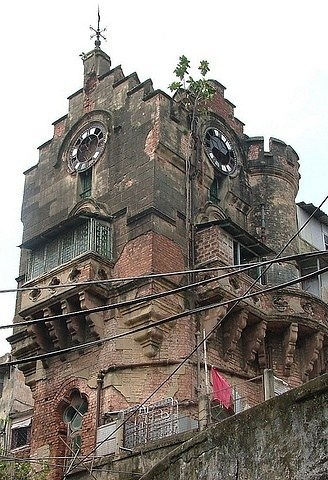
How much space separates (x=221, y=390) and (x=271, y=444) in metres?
11.9

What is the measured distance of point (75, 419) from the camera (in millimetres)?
21156

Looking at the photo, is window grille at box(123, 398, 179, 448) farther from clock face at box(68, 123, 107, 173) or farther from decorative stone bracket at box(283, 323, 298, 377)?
clock face at box(68, 123, 107, 173)

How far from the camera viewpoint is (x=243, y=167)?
2636 cm

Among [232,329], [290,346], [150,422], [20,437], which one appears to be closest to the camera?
[150,422]

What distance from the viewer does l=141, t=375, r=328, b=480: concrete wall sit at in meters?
6.99

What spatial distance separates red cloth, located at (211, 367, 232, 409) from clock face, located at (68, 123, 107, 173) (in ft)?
25.6

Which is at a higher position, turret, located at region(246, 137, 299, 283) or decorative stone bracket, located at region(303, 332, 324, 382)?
turret, located at region(246, 137, 299, 283)

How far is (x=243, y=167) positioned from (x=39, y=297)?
808 centimetres

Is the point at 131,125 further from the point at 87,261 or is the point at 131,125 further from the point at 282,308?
the point at 282,308

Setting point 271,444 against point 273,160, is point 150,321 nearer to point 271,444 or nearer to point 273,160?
point 273,160

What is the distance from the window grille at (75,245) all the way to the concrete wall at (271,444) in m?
14.0

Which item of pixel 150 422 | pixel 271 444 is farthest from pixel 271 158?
pixel 271 444

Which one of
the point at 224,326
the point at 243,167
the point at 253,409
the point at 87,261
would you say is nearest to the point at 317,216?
the point at 243,167

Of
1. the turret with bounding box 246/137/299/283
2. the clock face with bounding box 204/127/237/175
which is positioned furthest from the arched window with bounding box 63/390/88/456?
the clock face with bounding box 204/127/237/175
